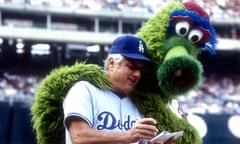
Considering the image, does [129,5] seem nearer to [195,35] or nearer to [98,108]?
[195,35]

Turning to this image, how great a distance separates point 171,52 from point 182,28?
0.13 metres

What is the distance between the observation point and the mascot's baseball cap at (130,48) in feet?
5.81

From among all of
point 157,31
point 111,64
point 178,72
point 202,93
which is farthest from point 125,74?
point 202,93

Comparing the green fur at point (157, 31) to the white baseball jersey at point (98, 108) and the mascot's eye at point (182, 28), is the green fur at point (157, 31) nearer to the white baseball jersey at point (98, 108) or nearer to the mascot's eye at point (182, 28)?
the mascot's eye at point (182, 28)

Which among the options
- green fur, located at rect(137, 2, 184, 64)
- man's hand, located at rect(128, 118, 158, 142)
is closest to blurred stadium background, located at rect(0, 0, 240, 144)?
green fur, located at rect(137, 2, 184, 64)

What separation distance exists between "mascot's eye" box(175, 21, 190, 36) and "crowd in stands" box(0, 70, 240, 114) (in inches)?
306

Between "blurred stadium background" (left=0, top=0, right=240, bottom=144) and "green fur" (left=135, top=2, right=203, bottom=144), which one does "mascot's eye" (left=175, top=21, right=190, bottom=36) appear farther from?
"blurred stadium background" (left=0, top=0, right=240, bottom=144)

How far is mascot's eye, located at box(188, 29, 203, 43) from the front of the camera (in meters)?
1.93

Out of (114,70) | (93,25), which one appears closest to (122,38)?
(114,70)

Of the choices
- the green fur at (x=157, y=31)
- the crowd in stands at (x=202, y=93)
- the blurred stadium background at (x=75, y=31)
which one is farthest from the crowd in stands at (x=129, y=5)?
the green fur at (x=157, y=31)

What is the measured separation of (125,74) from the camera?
Result: 1745 mm

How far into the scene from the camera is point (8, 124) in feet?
20.9

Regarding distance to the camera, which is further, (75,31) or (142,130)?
(75,31)

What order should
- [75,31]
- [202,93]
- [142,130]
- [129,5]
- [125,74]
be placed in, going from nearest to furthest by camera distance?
[142,130] → [125,74] → [202,93] → [75,31] → [129,5]
